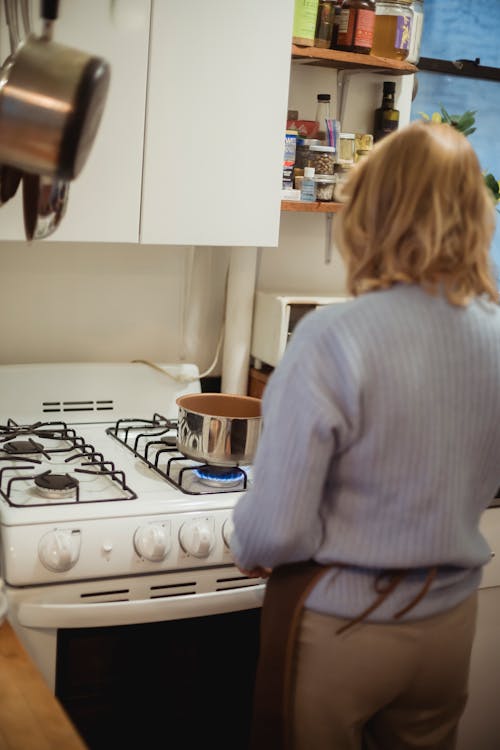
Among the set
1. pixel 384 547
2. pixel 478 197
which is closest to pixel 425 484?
pixel 384 547

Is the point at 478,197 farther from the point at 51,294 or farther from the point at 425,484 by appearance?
the point at 51,294

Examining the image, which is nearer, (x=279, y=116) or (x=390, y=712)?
(x=390, y=712)

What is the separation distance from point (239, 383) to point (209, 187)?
0.63 meters

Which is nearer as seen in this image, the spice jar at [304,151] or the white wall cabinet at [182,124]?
the white wall cabinet at [182,124]

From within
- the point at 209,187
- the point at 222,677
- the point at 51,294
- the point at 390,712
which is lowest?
the point at 222,677

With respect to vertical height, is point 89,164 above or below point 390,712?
above

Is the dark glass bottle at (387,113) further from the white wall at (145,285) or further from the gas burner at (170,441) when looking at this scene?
the gas burner at (170,441)

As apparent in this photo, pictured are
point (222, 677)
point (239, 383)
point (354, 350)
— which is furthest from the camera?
point (239, 383)

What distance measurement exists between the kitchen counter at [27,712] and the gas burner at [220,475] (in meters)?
0.60

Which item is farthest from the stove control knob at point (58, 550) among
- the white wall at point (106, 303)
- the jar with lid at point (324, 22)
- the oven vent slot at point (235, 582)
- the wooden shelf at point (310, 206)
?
the jar with lid at point (324, 22)

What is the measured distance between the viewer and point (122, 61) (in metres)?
1.96

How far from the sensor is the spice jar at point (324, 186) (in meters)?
2.41

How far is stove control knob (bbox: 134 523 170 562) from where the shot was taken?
1.82 metres

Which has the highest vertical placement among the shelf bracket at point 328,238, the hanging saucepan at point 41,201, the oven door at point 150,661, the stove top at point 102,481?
the hanging saucepan at point 41,201
